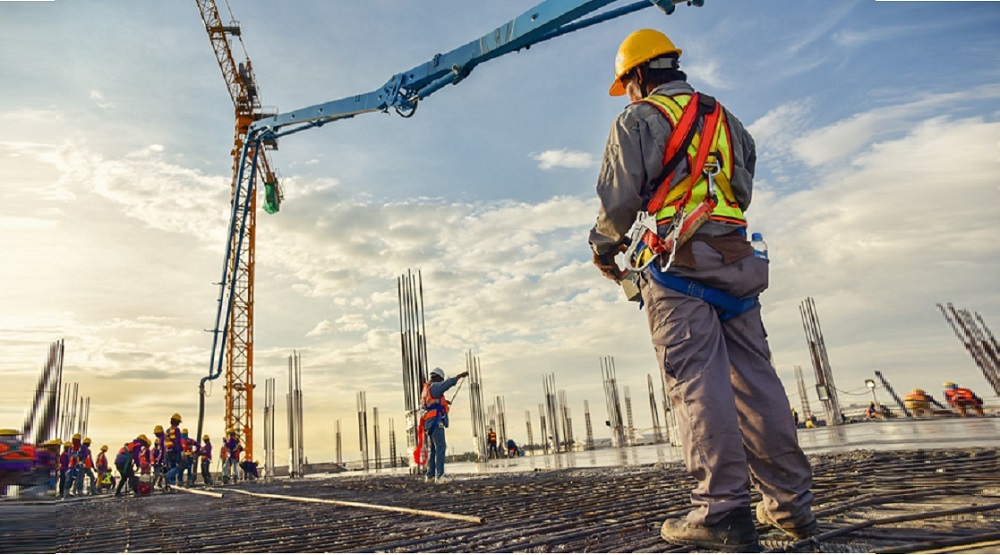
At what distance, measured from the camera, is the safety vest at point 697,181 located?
217 cm

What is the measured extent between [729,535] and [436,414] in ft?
21.1

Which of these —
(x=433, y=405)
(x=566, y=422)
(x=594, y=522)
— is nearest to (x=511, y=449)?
(x=566, y=422)

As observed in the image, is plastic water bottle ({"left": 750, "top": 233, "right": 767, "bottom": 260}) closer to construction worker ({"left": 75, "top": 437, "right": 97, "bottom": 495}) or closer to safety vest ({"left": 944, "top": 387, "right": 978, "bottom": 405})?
safety vest ({"left": 944, "top": 387, "right": 978, "bottom": 405})

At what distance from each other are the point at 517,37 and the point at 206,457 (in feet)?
50.1

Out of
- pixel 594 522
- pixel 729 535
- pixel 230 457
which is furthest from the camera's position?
pixel 230 457

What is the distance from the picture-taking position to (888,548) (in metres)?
1.65

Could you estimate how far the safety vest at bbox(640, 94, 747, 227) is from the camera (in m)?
2.17

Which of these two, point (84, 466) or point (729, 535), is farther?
point (84, 466)

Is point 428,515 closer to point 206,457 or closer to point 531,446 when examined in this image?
point 206,457

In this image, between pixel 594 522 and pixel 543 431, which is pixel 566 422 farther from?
pixel 594 522

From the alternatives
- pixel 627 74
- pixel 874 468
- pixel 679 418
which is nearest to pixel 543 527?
pixel 679 418

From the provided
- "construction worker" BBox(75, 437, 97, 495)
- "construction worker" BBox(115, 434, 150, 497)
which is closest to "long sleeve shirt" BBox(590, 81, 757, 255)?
"construction worker" BBox(115, 434, 150, 497)

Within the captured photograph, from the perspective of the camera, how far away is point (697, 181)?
2168 millimetres

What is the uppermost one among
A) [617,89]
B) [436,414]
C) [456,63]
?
[456,63]
